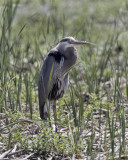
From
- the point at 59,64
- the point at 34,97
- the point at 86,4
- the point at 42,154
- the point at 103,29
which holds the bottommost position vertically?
the point at 42,154

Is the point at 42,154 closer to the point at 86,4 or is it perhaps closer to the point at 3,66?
the point at 3,66

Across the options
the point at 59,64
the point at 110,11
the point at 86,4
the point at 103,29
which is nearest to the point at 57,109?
the point at 59,64

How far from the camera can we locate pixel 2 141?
348 centimetres

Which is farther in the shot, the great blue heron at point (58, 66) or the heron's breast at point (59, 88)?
the heron's breast at point (59, 88)

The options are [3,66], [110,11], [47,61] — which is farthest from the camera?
[110,11]

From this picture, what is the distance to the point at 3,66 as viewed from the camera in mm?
3904

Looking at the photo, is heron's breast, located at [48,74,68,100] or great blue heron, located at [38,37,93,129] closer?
great blue heron, located at [38,37,93,129]

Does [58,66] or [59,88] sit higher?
[58,66]

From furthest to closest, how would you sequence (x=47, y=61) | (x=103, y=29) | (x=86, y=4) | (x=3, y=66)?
(x=86, y=4), (x=103, y=29), (x=47, y=61), (x=3, y=66)

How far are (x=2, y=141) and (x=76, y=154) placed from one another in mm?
735

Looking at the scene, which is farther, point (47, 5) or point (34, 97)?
point (47, 5)

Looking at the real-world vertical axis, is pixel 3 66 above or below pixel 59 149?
above

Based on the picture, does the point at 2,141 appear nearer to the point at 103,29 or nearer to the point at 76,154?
the point at 76,154

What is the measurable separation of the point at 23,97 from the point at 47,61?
986 millimetres
